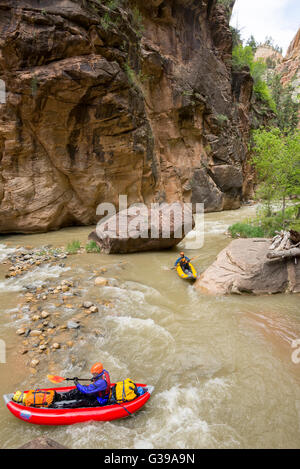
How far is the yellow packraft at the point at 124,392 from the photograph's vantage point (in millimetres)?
2852

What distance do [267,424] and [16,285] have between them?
5.69 meters

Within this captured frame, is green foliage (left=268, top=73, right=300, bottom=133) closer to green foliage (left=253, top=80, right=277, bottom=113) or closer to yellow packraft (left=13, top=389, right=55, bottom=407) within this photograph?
green foliage (left=253, top=80, right=277, bottom=113)

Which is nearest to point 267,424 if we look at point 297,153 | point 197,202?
point 297,153

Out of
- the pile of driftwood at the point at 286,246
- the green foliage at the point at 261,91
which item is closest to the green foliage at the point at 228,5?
the green foliage at the point at 261,91

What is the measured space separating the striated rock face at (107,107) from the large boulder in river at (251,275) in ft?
24.6

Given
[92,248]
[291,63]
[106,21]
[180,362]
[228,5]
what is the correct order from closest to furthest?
[180,362] < [92,248] < [106,21] < [228,5] < [291,63]

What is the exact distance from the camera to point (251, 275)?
232 inches

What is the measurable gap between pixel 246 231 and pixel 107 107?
8.24m

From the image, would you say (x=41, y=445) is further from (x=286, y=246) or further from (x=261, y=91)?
(x=261, y=91)

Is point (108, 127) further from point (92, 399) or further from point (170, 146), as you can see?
point (92, 399)

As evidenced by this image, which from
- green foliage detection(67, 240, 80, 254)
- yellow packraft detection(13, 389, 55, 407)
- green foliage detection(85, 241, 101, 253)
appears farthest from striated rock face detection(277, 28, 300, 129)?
yellow packraft detection(13, 389, 55, 407)

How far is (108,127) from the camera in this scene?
10.5 meters

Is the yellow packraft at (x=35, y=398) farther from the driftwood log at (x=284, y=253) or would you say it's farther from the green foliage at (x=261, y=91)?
the green foliage at (x=261, y=91)

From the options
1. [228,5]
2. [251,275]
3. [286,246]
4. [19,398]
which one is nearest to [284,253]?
[286,246]
